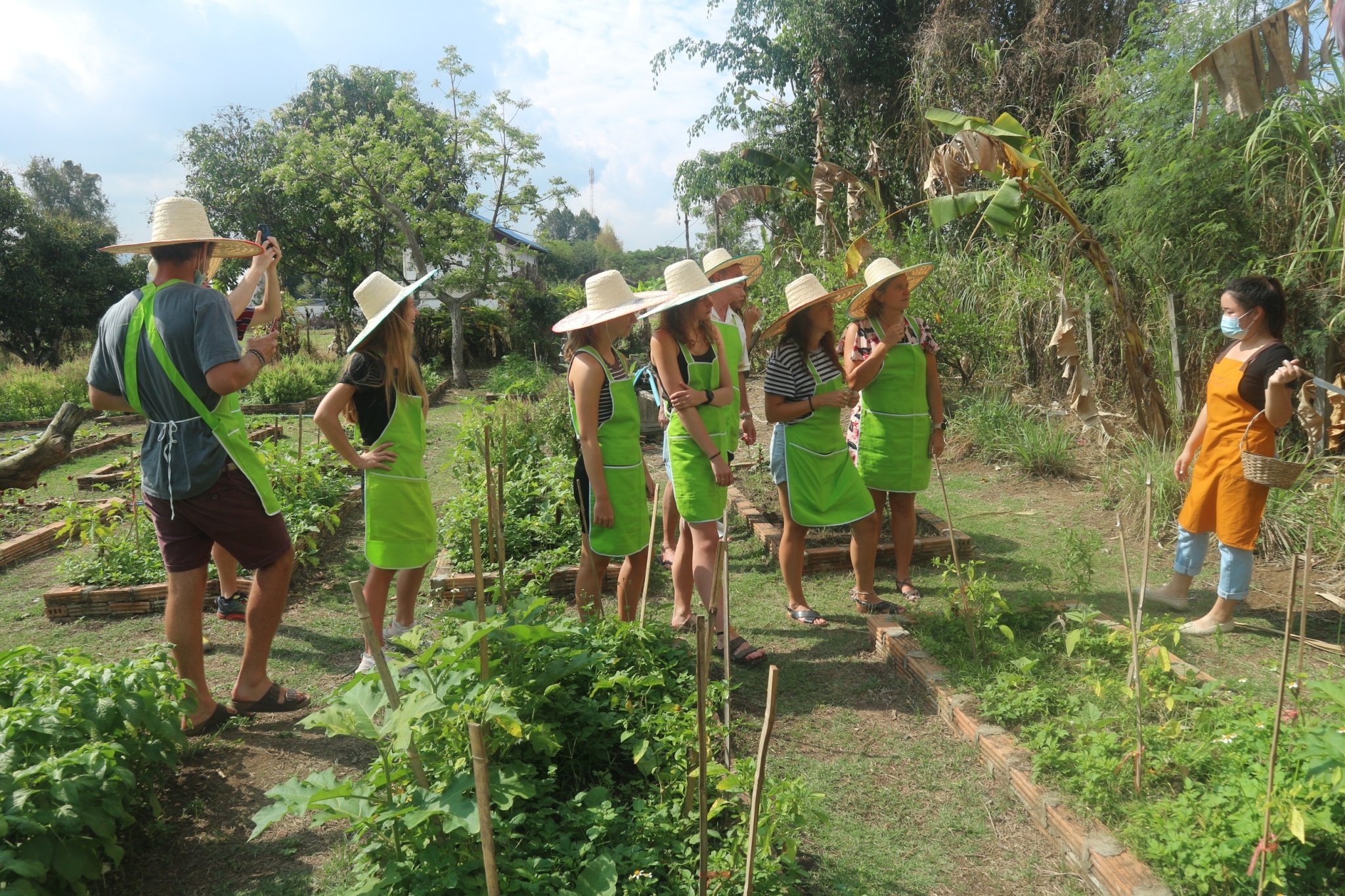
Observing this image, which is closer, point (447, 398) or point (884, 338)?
point (884, 338)

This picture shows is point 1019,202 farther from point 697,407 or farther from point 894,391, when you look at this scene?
point 697,407

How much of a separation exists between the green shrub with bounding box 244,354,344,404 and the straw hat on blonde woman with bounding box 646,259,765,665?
481 inches

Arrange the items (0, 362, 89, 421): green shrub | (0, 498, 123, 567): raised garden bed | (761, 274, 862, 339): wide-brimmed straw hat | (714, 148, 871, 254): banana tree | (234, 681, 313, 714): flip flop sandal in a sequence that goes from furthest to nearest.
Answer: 1. (0, 362, 89, 421): green shrub
2. (714, 148, 871, 254): banana tree
3. (0, 498, 123, 567): raised garden bed
4. (761, 274, 862, 339): wide-brimmed straw hat
5. (234, 681, 313, 714): flip flop sandal

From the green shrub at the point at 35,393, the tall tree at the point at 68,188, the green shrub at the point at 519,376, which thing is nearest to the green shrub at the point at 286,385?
the green shrub at the point at 35,393

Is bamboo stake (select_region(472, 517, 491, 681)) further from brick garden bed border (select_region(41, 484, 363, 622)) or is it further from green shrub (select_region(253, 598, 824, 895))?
brick garden bed border (select_region(41, 484, 363, 622))

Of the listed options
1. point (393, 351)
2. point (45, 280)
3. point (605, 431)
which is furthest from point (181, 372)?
point (45, 280)

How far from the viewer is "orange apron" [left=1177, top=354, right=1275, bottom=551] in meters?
4.15

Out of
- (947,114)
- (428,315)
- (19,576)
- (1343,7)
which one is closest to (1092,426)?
(947,114)

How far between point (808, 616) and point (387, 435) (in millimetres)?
2520

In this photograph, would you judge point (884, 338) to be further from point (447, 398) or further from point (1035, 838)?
point (447, 398)

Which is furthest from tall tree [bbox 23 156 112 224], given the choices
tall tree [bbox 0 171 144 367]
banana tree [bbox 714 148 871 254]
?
banana tree [bbox 714 148 871 254]

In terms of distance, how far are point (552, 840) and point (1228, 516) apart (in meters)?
3.79

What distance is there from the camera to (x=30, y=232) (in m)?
21.3

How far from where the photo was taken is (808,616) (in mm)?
4703
